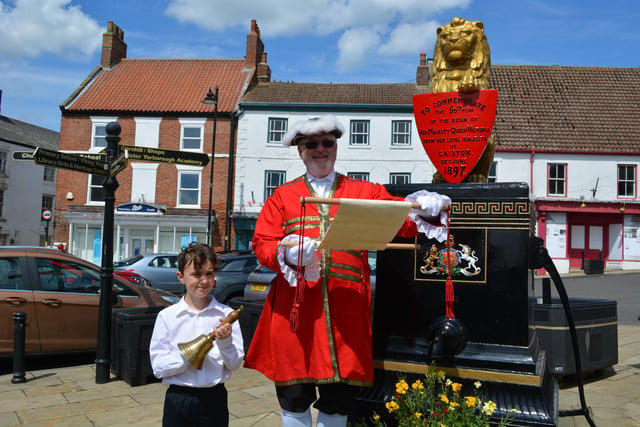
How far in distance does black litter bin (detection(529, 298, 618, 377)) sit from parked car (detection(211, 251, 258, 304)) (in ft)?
22.2

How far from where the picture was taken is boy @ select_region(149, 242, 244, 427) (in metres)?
2.63

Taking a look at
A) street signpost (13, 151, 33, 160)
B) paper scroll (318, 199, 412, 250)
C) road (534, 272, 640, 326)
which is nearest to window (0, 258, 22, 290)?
street signpost (13, 151, 33, 160)

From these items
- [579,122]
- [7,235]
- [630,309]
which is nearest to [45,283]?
[630,309]

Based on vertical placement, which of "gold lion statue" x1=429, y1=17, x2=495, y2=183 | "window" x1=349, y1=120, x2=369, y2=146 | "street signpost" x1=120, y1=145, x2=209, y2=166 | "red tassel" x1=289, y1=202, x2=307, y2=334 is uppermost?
"window" x1=349, y1=120, x2=369, y2=146

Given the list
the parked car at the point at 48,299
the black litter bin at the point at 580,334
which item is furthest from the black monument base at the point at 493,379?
the parked car at the point at 48,299

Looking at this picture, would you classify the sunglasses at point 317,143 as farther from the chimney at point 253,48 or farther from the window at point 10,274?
the chimney at point 253,48

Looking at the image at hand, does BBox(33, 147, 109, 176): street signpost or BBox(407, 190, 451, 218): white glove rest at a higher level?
BBox(33, 147, 109, 176): street signpost

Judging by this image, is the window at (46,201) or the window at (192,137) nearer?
the window at (192,137)

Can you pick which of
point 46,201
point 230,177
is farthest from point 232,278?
point 46,201

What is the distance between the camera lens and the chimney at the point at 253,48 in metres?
25.5


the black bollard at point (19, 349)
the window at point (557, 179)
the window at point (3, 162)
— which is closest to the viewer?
the black bollard at point (19, 349)

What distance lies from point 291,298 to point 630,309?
11740 millimetres

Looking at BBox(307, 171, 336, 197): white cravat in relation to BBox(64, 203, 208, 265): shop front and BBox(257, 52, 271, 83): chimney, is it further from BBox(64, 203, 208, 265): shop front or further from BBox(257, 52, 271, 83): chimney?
BBox(257, 52, 271, 83): chimney

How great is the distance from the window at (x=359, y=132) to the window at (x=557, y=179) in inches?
319
